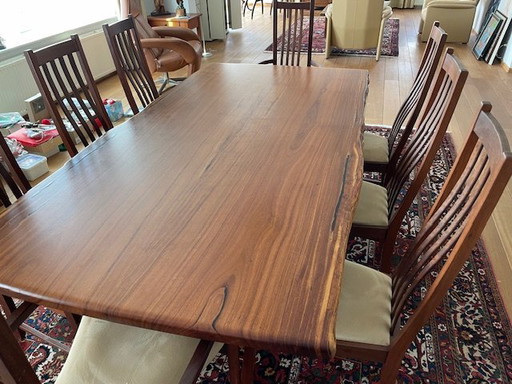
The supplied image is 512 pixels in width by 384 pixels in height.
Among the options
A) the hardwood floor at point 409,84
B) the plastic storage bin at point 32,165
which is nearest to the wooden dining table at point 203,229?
the hardwood floor at point 409,84

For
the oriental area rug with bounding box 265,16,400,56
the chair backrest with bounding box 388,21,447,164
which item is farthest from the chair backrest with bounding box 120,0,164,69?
the chair backrest with bounding box 388,21,447,164

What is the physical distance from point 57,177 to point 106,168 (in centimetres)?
14

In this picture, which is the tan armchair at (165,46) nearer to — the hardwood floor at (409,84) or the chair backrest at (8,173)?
the hardwood floor at (409,84)

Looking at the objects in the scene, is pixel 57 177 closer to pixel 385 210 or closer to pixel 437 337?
pixel 385 210

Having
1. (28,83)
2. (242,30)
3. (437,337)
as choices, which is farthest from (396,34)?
(437,337)

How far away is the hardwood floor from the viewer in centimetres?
198

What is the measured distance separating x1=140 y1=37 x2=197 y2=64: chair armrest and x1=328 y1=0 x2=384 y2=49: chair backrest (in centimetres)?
210

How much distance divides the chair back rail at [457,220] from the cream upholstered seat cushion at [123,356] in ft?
1.73

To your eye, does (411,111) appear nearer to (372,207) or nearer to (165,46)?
(372,207)

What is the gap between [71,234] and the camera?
0.96 m

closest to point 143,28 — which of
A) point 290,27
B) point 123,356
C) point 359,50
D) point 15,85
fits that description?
point 15,85

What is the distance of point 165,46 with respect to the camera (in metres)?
3.40

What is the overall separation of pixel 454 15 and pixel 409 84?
6.37 feet

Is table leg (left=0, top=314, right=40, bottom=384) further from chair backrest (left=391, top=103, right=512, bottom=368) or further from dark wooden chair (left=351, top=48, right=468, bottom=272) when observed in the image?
dark wooden chair (left=351, top=48, right=468, bottom=272)
